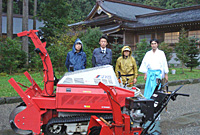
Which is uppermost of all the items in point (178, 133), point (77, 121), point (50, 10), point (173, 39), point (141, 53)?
point (50, 10)

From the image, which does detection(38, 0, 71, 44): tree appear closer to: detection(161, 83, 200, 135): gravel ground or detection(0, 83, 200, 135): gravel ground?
detection(0, 83, 200, 135): gravel ground

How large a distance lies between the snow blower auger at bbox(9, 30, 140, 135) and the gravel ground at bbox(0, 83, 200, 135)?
87 centimetres

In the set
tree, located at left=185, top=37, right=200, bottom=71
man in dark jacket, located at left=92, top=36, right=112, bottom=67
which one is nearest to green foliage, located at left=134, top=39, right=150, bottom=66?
tree, located at left=185, top=37, right=200, bottom=71

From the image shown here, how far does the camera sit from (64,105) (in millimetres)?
3713

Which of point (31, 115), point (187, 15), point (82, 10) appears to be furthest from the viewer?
point (82, 10)

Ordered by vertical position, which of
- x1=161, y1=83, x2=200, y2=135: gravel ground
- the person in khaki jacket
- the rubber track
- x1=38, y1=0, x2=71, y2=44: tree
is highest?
x1=38, y1=0, x2=71, y2=44: tree

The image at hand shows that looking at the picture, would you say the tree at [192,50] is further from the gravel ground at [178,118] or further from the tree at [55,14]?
the tree at [55,14]

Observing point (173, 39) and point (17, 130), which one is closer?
point (17, 130)

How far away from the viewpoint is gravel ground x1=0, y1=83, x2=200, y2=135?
4.43 metres

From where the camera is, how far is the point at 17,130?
3727mm

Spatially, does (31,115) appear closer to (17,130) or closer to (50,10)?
(17,130)

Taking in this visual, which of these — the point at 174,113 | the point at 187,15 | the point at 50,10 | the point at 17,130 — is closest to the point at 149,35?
the point at 187,15

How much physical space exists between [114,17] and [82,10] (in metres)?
16.3

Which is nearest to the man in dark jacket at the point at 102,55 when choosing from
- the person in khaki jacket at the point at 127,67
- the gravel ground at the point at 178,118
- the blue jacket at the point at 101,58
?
the blue jacket at the point at 101,58
